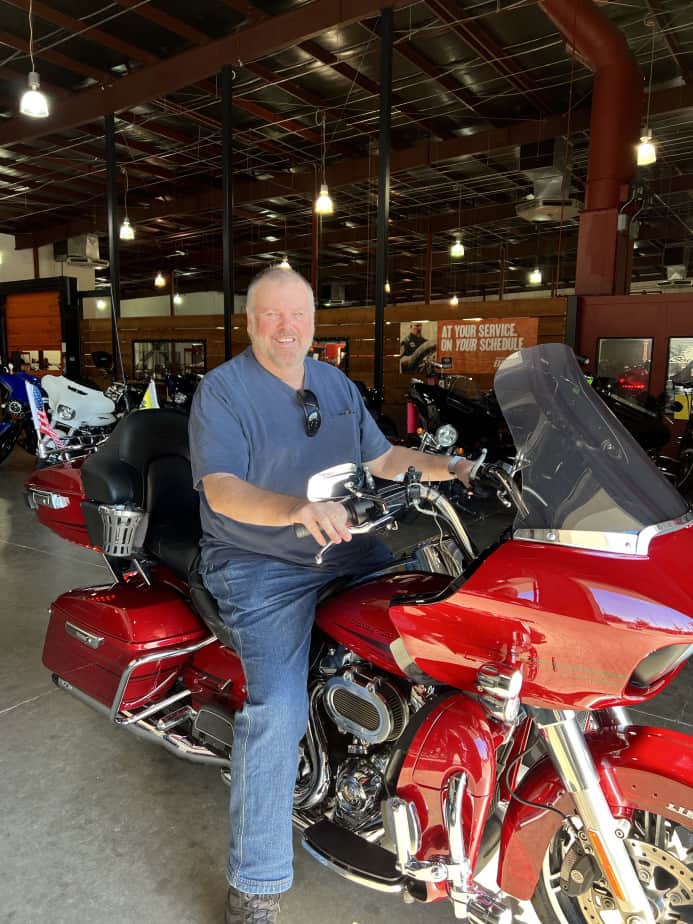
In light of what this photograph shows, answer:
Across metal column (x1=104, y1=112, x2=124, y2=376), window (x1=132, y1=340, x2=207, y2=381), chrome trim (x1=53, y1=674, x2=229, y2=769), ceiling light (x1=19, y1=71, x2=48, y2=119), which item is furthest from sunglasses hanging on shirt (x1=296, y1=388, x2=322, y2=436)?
window (x1=132, y1=340, x2=207, y2=381)

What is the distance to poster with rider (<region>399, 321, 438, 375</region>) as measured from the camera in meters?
9.75

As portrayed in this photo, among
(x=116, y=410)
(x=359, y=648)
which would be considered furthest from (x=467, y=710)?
(x=116, y=410)

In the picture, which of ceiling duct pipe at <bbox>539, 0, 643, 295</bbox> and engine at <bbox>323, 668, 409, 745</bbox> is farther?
ceiling duct pipe at <bbox>539, 0, 643, 295</bbox>

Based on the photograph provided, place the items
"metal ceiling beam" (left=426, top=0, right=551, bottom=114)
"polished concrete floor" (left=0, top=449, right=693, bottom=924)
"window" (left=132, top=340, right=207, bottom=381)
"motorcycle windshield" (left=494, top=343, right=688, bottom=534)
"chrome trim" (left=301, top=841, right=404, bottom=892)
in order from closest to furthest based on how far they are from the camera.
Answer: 1. "motorcycle windshield" (left=494, top=343, right=688, bottom=534)
2. "chrome trim" (left=301, top=841, right=404, bottom=892)
3. "polished concrete floor" (left=0, top=449, right=693, bottom=924)
4. "metal ceiling beam" (left=426, top=0, right=551, bottom=114)
5. "window" (left=132, top=340, right=207, bottom=381)

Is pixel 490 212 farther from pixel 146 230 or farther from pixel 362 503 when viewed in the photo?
pixel 362 503

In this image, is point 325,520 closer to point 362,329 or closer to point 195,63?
point 195,63

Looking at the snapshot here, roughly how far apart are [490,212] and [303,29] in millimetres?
8343

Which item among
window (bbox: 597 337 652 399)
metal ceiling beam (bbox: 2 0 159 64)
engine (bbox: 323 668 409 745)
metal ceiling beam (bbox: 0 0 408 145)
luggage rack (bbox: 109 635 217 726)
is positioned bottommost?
luggage rack (bbox: 109 635 217 726)

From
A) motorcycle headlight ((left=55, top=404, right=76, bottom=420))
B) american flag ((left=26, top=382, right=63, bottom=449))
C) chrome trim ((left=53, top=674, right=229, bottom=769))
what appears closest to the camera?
chrome trim ((left=53, top=674, right=229, bottom=769))

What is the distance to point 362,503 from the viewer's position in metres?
1.30

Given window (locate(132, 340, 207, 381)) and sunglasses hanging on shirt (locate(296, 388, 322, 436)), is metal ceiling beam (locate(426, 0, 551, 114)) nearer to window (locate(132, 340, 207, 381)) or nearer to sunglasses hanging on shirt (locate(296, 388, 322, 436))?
sunglasses hanging on shirt (locate(296, 388, 322, 436))

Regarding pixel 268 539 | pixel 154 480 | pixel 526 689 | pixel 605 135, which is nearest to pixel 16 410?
pixel 154 480

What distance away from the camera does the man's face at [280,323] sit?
71.8 inches

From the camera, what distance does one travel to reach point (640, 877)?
141 centimetres
